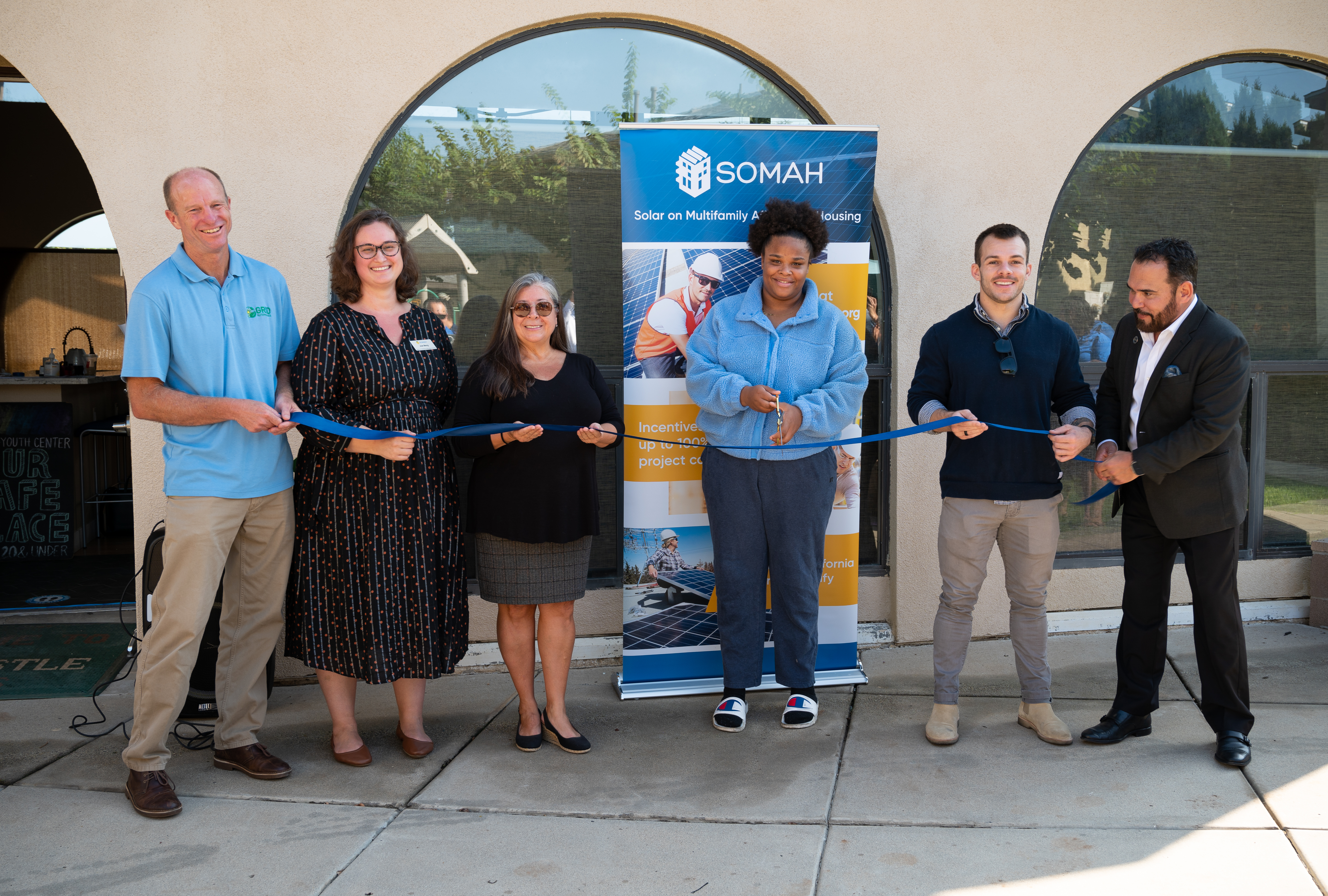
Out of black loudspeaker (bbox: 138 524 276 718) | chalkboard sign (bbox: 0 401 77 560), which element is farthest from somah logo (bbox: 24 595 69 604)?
black loudspeaker (bbox: 138 524 276 718)

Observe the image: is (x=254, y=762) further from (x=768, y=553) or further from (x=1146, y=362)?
(x=1146, y=362)

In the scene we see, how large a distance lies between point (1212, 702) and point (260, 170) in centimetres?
441

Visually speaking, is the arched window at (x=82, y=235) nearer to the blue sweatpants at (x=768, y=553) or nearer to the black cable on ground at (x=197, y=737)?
the black cable on ground at (x=197, y=737)

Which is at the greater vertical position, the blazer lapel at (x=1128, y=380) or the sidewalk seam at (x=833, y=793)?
the blazer lapel at (x=1128, y=380)

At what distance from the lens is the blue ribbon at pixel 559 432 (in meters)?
3.16

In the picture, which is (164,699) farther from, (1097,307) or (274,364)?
(1097,307)

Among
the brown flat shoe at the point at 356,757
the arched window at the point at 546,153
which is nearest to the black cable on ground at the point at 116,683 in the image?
the brown flat shoe at the point at 356,757

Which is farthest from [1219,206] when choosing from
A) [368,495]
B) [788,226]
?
[368,495]

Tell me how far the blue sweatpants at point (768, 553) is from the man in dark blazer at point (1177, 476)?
107 cm

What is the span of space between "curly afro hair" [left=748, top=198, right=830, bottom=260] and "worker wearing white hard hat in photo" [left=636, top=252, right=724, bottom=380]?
25cm

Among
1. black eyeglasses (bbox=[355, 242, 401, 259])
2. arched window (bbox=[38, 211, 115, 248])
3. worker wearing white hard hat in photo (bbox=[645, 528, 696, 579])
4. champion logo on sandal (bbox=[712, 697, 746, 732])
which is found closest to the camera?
black eyeglasses (bbox=[355, 242, 401, 259])

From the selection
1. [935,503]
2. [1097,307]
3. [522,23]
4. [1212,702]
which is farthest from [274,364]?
[1097,307]

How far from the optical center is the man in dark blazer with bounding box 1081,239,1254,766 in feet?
10.7

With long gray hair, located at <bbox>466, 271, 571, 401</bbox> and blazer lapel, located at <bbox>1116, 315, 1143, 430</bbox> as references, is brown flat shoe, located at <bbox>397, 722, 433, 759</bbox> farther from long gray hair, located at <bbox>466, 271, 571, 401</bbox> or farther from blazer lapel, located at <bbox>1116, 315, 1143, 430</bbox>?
blazer lapel, located at <bbox>1116, 315, 1143, 430</bbox>
